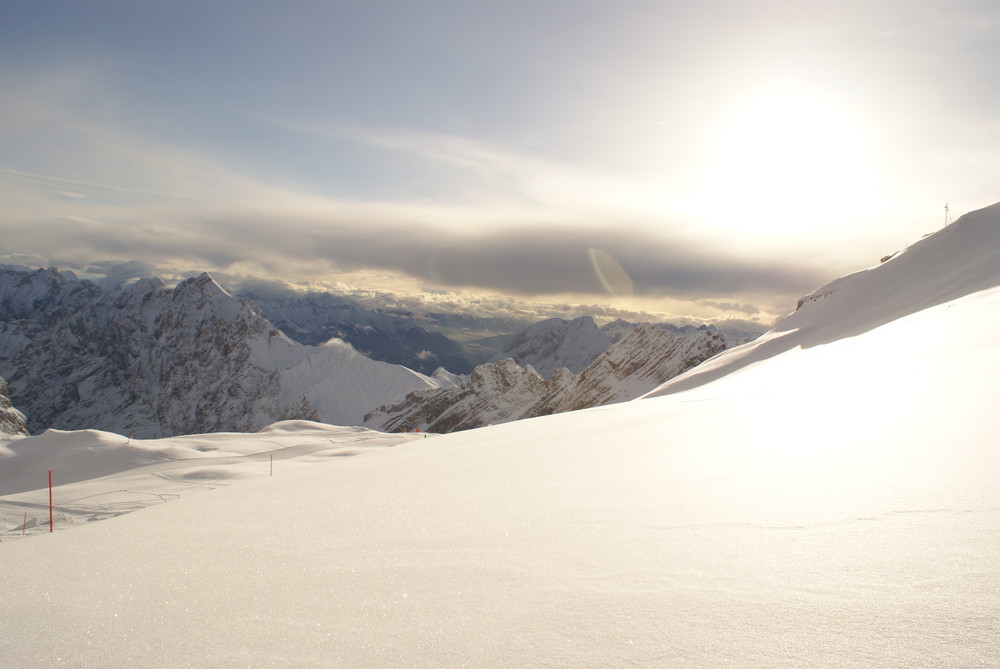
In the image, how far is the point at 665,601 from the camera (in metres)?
2.57

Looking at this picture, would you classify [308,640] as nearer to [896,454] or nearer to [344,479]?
[896,454]

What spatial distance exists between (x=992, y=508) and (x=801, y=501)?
1.00 m

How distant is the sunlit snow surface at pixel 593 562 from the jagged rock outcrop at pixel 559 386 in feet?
237

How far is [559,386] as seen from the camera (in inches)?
4562

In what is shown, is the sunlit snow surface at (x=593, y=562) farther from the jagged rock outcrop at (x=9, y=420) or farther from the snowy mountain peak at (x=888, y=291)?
the jagged rock outcrop at (x=9, y=420)

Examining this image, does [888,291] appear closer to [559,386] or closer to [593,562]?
[593,562]

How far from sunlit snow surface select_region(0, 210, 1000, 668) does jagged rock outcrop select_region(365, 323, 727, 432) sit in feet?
237

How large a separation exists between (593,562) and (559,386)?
11375 cm

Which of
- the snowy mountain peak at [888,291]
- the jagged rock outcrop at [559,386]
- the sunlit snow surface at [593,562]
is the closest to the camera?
the sunlit snow surface at [593,562]

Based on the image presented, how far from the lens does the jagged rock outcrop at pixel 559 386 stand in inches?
3374

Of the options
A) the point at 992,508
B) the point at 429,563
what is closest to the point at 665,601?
the point at 429,563

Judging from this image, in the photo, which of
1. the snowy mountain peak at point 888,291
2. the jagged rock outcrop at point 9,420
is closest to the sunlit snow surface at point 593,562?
the snowy mountain peak at point 888,291

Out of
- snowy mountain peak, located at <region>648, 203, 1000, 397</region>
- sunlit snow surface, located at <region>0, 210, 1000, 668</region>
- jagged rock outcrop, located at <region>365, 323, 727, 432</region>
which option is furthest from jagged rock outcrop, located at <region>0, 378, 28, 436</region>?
sunlit snow surface, located at <region>0, 210, 1000, 668</region>

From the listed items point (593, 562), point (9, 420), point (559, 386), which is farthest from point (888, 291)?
point (9, 420)
